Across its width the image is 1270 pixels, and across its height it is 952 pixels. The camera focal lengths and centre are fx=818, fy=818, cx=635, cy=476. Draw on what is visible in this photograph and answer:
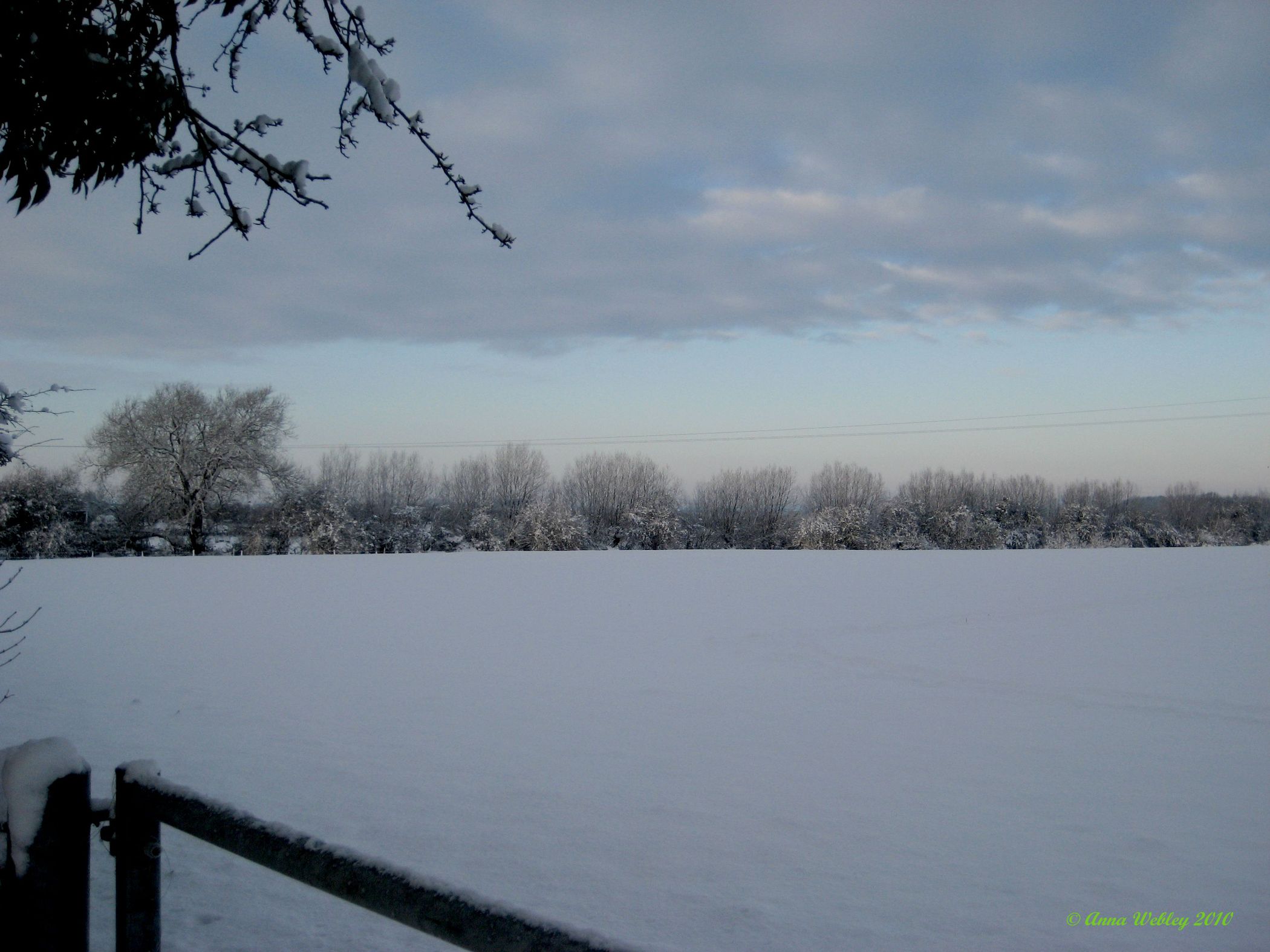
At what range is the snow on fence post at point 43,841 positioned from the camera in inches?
58.2

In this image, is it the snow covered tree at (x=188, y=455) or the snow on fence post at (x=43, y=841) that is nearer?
the snow on fence post at (x=43, y=841)

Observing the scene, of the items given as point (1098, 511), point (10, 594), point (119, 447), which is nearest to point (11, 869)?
point (10, 594)

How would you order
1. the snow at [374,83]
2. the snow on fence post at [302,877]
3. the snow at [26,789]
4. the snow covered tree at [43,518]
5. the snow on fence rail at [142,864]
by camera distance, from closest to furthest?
the snow on fence post at [302,877], the snow on fence rail at [142,864], the snow at [26,789], the snow at [374,83], the snow covered tree at [43,518]

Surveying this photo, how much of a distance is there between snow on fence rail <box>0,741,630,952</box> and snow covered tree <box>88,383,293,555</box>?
37.7m

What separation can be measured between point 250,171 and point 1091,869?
4.92 meters

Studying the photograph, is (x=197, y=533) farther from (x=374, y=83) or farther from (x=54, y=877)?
(x=54, y=877)

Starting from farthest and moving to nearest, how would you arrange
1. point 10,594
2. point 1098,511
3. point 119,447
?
point 1098,511 → point 119,447 → point 10,594

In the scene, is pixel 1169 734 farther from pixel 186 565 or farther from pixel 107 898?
pixel 186 565

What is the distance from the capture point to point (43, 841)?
58.7 inches

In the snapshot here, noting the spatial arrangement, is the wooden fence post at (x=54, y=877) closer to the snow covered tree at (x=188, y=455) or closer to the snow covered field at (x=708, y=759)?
the snow covered field at (x=708, y=759)

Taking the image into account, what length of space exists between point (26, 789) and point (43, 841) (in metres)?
0.10

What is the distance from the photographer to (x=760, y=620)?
539 inches

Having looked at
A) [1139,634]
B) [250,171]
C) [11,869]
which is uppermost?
[250,171]

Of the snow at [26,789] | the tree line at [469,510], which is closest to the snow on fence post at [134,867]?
the snow at [26,789]
